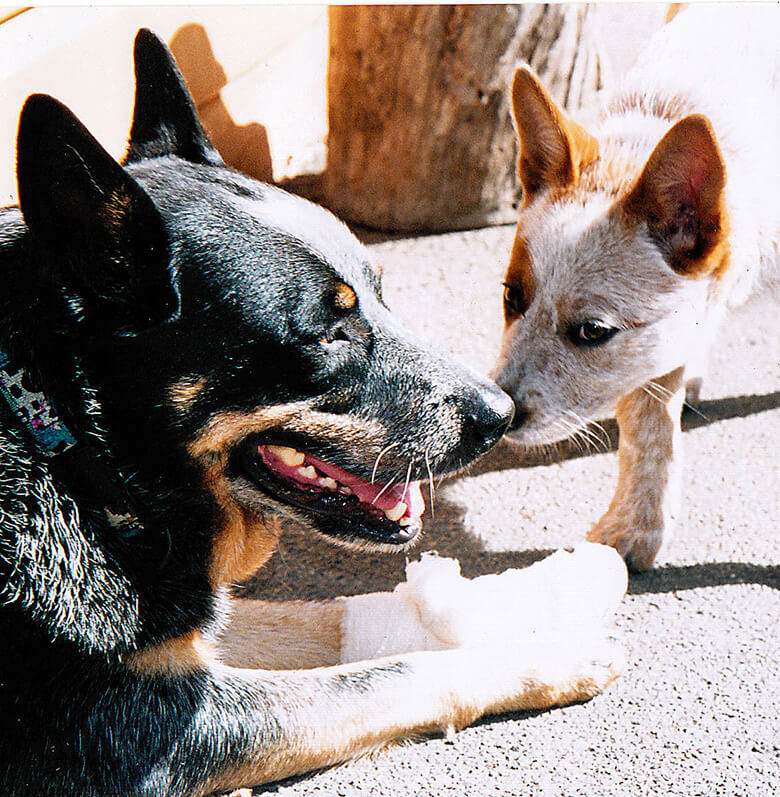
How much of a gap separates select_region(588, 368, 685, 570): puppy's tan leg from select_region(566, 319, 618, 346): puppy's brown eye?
0.87ft

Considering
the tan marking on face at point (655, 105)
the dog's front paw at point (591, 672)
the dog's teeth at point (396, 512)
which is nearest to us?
the dog's teeth at point (396, 512)

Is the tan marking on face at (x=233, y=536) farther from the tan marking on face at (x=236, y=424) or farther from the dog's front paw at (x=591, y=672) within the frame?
the dog's front paw at (x=591, y=672)

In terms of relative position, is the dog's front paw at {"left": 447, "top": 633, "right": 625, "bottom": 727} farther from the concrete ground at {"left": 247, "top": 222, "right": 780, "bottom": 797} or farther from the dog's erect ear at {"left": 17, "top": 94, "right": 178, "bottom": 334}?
the dog's erect ear at {"left": 17, "top": 94, "right": 178, "bottom": 334}

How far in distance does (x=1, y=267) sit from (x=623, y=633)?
1729 mm

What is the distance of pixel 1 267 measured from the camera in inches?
63.9

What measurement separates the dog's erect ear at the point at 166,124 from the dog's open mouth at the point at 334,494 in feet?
2.12

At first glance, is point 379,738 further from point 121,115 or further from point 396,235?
point 396,235

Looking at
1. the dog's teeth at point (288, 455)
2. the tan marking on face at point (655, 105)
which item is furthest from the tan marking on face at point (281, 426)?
the tan marking on face at point (655, 105)

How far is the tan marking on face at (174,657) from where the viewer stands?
180 centimetres

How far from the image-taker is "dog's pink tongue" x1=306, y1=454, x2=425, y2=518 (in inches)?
74.9

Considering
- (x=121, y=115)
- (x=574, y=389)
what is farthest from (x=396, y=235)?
(x=574, y=389)

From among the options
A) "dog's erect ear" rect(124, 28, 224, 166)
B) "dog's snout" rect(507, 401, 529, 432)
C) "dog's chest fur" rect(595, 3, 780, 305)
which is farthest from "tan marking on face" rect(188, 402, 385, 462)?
"dog's chest fur" rect(595, 3, 780, 305)

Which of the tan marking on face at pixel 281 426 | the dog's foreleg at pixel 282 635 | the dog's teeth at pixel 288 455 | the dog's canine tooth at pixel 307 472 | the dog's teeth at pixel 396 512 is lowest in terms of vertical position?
the dog's foreleg at pixel 282 635

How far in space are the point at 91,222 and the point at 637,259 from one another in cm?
146
